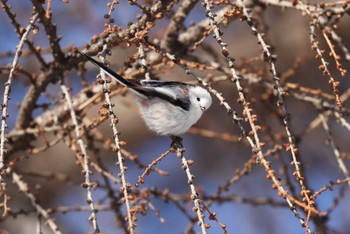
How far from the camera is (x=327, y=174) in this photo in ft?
12.4

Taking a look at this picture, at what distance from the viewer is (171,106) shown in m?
1.54

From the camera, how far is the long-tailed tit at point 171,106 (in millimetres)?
1521

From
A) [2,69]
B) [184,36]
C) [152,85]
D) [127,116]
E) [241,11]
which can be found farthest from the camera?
[127,116]

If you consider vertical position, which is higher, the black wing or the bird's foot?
the black wing

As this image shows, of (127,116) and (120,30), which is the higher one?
(127,116)

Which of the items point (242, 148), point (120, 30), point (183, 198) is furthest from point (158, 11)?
point (242, 148)

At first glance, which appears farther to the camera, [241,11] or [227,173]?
[227,173]

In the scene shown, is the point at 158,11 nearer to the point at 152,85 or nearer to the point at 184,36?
the point at 152,85

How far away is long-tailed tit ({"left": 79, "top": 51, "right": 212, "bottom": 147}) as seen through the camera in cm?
152

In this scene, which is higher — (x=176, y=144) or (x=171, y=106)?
(x=171, y=106)

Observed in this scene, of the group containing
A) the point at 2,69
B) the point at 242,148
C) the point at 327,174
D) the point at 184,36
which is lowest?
the point at 2,69

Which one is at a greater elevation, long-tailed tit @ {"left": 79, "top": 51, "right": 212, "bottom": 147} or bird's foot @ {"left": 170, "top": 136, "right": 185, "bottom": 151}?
long-tailed tit @ {"left": 79, "top": 51, "right": 212, "bottom": 147}

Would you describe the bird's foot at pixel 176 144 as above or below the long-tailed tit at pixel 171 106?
below

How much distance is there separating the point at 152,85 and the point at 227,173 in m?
2.57
